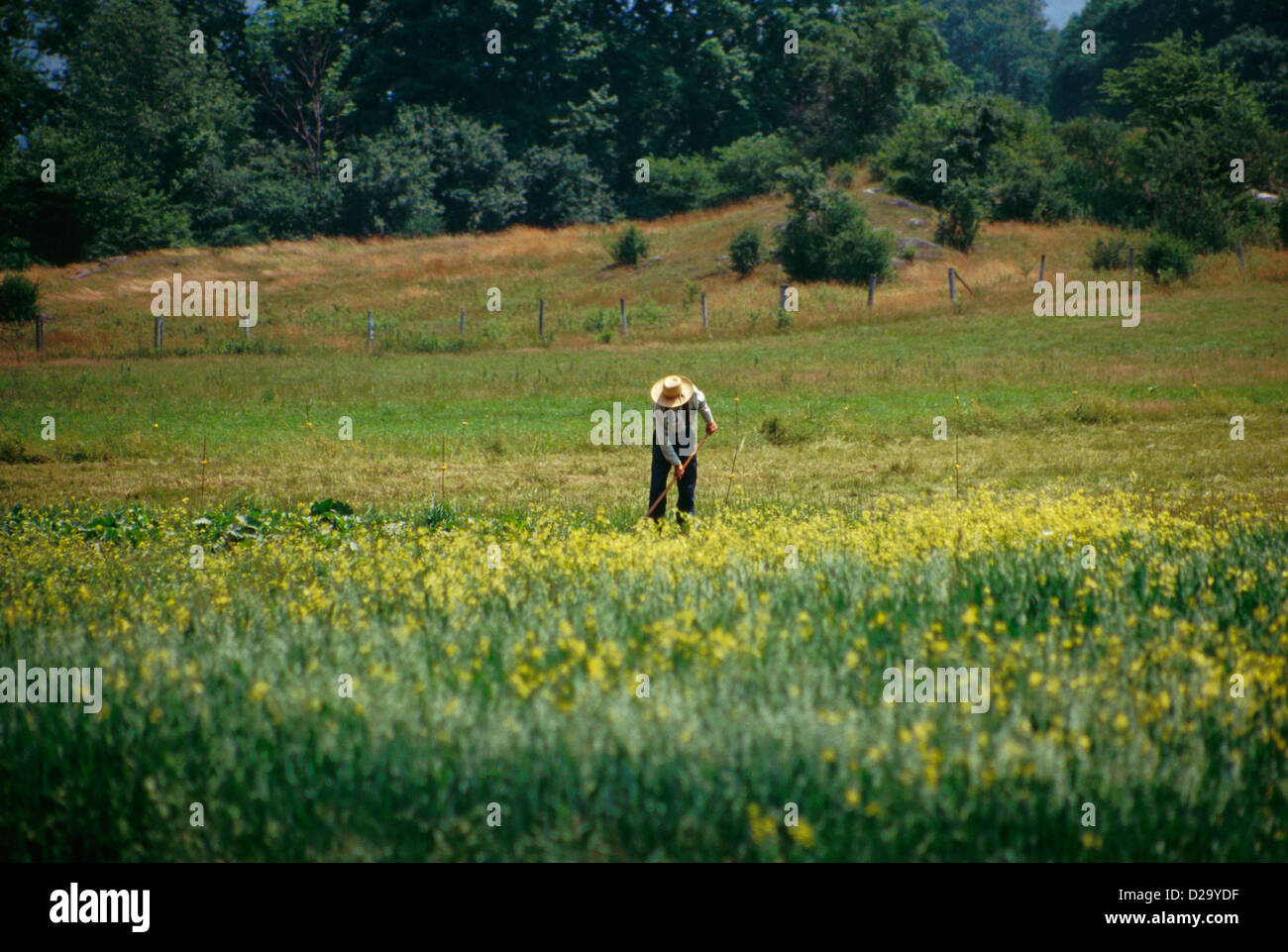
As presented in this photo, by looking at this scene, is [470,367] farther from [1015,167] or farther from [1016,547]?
[1015,167]

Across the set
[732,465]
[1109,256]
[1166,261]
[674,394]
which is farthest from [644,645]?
[1109,256]

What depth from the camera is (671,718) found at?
16.0 ft

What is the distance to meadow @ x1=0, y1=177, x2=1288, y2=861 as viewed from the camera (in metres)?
4.57

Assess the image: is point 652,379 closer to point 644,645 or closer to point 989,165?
point 644,645

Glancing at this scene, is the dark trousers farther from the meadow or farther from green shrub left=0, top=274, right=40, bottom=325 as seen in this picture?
green shrub left=0, top=274, right=40, bottom=325

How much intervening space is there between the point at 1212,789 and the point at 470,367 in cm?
2592

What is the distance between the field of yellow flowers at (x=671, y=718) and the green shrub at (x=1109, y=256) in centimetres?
3518

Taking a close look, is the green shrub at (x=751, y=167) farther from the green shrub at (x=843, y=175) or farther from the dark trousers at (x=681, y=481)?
the dark trousers at (x=681, y=481)

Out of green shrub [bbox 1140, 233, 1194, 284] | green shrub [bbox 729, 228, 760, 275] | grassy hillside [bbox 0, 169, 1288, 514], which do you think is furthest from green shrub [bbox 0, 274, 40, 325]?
green shrub [bbox 1140, 233, 1194, 284]

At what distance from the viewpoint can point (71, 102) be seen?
6122cm

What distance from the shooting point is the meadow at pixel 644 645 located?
15.0ft

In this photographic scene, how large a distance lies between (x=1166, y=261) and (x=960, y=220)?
989 cm

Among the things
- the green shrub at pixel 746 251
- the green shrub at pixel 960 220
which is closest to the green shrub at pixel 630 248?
the green shrub at pixel 746 251

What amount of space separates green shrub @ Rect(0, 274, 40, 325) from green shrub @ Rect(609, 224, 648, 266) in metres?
23.0
